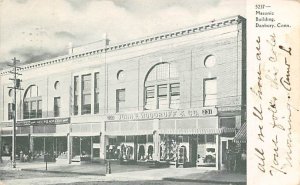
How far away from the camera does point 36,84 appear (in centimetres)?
804

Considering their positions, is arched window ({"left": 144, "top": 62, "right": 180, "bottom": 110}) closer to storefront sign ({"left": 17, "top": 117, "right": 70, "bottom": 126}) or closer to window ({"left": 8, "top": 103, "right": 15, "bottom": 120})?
storefront sign ({"left": 17, "top": 117, "right": 70, "bottom": 126})

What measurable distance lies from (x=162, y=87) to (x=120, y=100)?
2.57 feet

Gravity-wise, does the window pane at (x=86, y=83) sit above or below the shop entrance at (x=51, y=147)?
above

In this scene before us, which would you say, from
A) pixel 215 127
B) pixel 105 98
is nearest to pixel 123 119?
pixel 105 98

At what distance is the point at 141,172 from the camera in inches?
282

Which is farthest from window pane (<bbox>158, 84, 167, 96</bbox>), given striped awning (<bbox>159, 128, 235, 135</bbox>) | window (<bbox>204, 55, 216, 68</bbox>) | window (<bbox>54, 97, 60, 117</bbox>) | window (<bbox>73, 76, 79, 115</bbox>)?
window (<bbox>54, 97, 60, 117</bbox>)

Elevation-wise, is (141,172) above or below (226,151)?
below

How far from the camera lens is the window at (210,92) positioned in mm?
7280

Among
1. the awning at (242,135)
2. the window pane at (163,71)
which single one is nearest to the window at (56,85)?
the window pane at (163,71)

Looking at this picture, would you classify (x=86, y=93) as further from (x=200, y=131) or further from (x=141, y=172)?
(x=200, y=131)

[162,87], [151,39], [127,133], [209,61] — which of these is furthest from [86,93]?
[209,61]

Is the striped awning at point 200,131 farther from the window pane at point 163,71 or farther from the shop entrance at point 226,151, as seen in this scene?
the window pane at point 163,71

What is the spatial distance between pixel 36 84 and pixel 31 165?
1.53 meters

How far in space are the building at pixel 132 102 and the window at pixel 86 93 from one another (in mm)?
18
